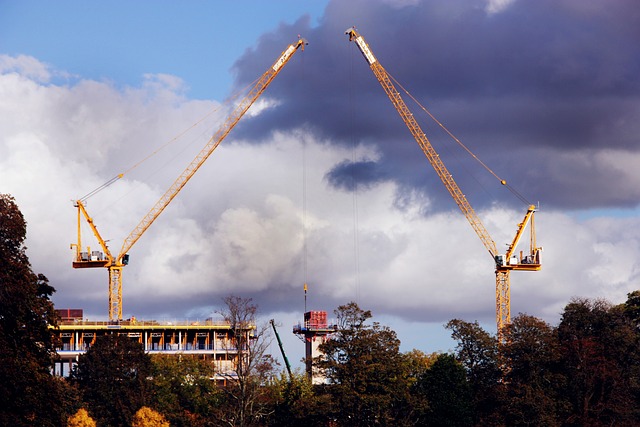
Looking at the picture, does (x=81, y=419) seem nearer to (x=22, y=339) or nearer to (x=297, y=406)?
(x=297, y=406)

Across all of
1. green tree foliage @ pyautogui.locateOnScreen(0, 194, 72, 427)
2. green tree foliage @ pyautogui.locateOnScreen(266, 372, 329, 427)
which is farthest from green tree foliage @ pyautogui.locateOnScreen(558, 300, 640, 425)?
green tree foliage @ pyautogui.locateOnScreen(0, 194, 72, 427)

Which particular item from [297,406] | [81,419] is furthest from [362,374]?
[81,419]

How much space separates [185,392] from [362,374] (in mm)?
37277

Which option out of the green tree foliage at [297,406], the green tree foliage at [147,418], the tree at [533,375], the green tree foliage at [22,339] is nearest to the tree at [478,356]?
the tree at [533,375]

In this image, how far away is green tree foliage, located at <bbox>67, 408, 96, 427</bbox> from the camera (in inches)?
5683

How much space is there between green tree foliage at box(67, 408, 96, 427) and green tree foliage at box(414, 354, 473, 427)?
139 feet

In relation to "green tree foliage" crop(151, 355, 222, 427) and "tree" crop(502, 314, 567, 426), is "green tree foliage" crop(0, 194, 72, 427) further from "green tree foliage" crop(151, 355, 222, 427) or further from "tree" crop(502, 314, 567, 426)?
"tree" crop(502, 314, 567, 426)

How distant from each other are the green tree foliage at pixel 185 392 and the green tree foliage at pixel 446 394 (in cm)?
2929

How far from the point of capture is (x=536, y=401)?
483 ft

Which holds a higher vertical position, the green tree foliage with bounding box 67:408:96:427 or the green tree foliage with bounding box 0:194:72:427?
the green tree foliage with bounding box 0:194:72:427

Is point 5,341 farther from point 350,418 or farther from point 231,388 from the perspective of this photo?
point 350,418

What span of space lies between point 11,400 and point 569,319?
95.1 m

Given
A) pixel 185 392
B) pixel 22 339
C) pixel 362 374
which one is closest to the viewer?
pixel 22 339

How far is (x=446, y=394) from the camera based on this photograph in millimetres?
154000
